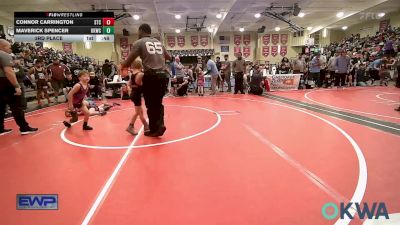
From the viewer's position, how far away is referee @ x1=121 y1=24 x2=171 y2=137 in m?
4.23

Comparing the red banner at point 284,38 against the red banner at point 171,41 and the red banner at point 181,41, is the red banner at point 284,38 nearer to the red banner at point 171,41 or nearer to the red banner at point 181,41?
the red banner at point 181,41

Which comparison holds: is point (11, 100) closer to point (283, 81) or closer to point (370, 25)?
point (283, 81)

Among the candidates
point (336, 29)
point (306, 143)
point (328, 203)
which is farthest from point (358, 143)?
point (336, 29)

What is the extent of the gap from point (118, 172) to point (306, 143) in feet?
9.04

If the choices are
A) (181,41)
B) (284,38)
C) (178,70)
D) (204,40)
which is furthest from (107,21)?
(284,38)

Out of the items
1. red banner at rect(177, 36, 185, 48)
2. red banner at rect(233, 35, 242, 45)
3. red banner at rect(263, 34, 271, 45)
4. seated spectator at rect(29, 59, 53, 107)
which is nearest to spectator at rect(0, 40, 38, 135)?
seated spectator at rect(29, 59, 53, 107)

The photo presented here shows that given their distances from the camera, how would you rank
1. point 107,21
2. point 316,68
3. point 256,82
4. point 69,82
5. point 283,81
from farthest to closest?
point 283,81
point 316,68
point 256,82
point 69,82
point 107,21

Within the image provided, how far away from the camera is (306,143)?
4.01m

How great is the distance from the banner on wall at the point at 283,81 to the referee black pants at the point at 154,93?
883cm

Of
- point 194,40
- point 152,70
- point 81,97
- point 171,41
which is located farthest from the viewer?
point 194,40
